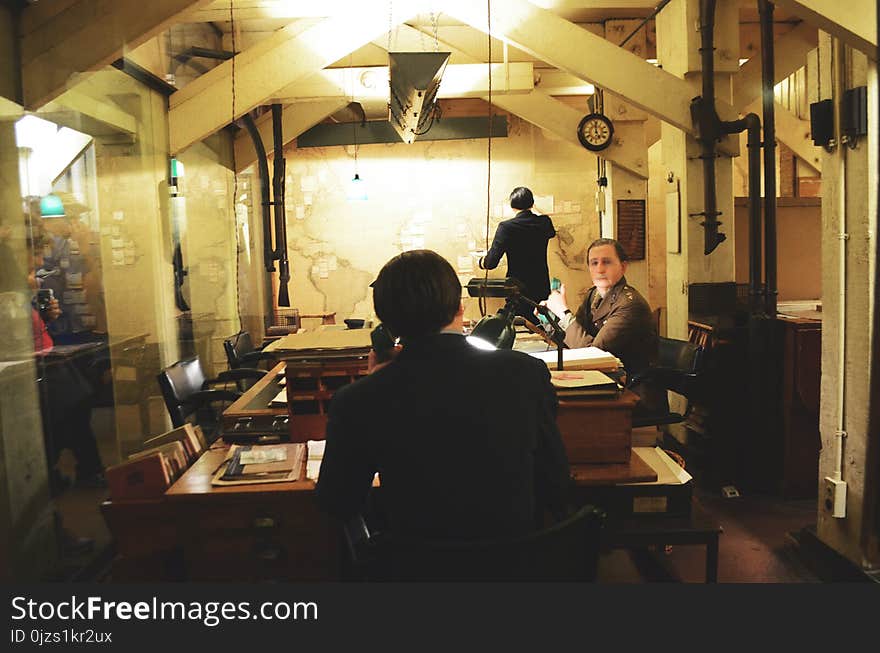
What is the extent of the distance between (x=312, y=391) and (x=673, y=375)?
2042mm

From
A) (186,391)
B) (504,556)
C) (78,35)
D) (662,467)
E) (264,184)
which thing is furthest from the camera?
(264,184)

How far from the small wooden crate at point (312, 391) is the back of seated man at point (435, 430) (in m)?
0.90

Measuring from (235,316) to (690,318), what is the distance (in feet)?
14.5

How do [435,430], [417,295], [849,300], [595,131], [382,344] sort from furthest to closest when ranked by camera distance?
[595,131], [849,300], [382,344], [417,295], [435,430]

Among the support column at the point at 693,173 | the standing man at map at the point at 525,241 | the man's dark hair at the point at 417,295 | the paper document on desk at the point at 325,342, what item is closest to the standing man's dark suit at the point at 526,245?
the standing man at map at the point at 525,241

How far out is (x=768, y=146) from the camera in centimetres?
496

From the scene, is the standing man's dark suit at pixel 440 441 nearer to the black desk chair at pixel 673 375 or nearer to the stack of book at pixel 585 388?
the stack of book at pixel 585 388

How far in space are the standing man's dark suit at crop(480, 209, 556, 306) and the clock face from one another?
147 cm

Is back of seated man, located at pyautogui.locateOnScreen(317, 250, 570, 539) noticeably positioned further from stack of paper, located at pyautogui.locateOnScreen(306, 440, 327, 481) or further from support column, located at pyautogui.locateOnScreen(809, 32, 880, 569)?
support column, located at pyautogui.locateOnScreen(809, 32, 880, 569)

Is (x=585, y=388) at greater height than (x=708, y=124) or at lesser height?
lesser

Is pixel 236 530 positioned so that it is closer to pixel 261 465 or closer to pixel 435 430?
pixel 261 465

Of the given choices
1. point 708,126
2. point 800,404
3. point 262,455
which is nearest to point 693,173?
point 708,126

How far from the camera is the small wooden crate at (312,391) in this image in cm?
270

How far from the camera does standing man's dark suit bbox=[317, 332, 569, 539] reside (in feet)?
5.58
